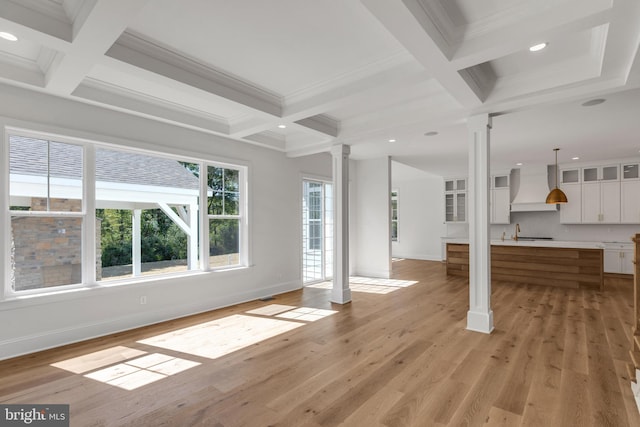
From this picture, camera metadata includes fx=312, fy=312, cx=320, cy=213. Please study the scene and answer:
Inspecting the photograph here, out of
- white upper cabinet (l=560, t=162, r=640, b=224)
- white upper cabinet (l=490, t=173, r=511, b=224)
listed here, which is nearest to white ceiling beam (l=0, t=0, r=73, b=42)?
white upper cabinet (l=490, t=173, r=511, b=224)

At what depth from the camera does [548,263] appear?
20.6ft

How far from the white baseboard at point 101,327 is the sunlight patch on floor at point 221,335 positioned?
1.75ft

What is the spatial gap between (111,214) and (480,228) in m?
4.53

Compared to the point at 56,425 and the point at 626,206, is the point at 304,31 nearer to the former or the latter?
the point at 56,425

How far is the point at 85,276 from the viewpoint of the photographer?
12.0ft

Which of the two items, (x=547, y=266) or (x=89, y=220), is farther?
(x=547, y=266)

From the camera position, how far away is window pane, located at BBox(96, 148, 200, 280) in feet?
12.7

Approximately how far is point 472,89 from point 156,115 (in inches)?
145

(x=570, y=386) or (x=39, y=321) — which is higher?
(x=39, y=321)

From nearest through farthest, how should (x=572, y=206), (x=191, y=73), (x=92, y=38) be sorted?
(x=92, y=38)
(x=191, y=73)
(x=572, y=206)

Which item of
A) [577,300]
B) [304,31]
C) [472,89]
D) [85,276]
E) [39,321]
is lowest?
[577,300]

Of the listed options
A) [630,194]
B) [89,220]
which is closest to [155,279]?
[89,220]

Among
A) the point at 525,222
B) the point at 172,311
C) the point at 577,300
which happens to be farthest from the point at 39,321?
the point at 525,222

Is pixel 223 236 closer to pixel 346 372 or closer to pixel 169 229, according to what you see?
pixel 169 229
